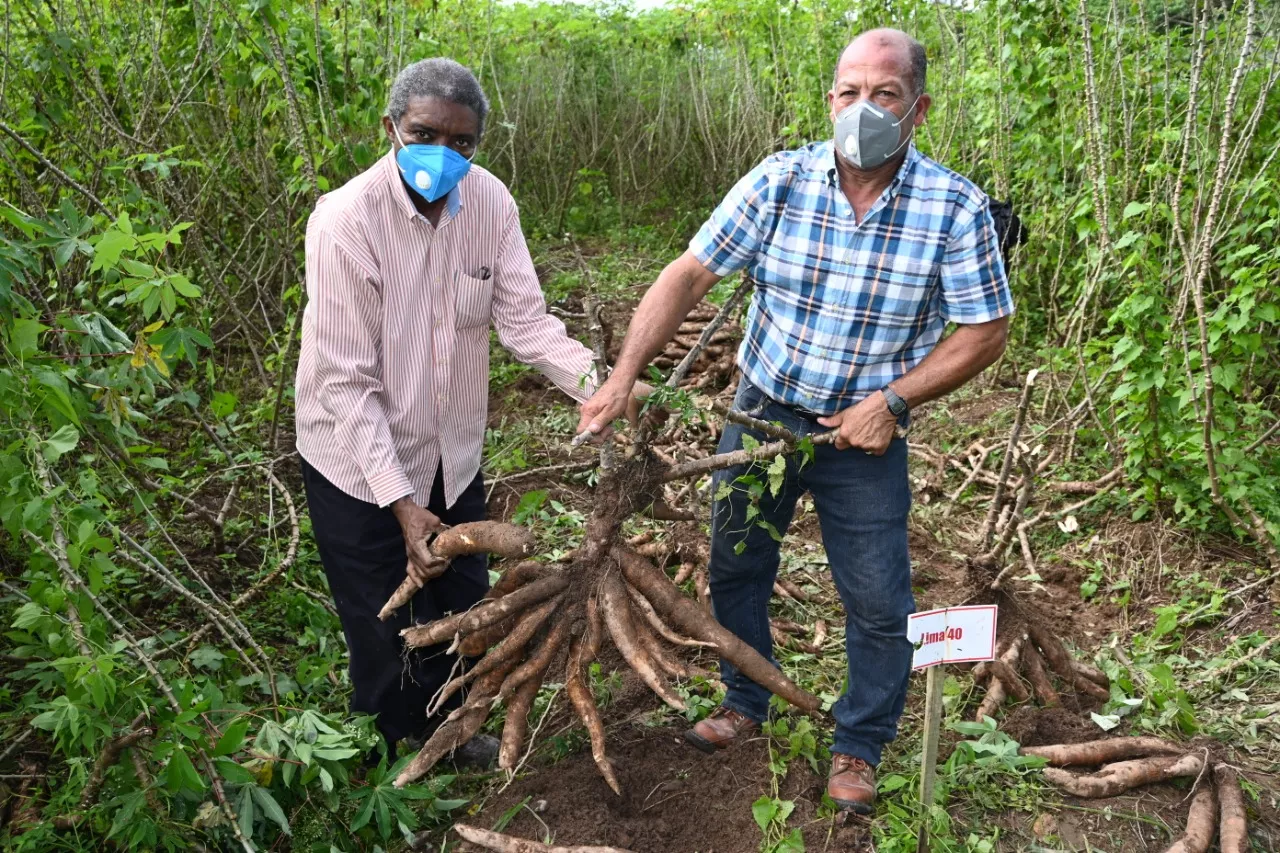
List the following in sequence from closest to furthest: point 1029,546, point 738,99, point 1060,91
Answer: point 1029,546 < point 1060,91 < point 738,99

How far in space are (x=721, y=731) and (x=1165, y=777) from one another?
3.73 ft

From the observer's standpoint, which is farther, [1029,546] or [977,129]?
[977,129]

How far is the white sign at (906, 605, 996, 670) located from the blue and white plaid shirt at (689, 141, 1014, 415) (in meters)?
0.54

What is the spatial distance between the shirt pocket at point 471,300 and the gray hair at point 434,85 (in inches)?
15.8

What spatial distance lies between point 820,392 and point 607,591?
2.30 ft

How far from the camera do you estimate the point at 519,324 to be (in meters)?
2.68

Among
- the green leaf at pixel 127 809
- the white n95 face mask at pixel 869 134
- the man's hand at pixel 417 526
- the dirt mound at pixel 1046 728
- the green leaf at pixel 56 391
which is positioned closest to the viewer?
the green leaf at pixel 56 391

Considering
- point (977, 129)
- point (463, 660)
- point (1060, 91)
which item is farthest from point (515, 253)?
point (977, 129)

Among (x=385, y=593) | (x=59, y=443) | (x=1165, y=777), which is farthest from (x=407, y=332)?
(x=1165, y=777)

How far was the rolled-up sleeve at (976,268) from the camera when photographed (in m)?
2.22

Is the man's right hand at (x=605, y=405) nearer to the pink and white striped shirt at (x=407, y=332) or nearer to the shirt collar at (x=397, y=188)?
the pink and white striped shirt at (x=407, y=332)

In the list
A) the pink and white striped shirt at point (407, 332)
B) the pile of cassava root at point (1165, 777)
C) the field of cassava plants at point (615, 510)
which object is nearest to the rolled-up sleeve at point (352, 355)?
the pink and white striped shirt at point (407, 332)

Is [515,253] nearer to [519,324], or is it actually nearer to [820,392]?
[519,324]

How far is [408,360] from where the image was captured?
2465mm
